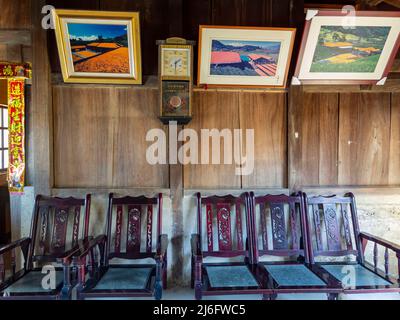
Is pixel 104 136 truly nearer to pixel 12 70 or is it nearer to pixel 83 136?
pixel 83 136

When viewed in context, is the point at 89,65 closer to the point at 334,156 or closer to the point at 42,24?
the point at 42,24

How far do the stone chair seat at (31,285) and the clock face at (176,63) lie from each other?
176 cm

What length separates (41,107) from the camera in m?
2.51

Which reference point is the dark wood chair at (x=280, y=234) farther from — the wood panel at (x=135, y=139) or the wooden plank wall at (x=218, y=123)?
the wood panel at (x=135, y=139)

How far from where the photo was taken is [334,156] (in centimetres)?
275

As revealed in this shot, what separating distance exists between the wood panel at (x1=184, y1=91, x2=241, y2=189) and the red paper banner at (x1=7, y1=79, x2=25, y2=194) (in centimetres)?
146

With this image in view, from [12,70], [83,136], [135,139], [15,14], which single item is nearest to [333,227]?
[135,139]

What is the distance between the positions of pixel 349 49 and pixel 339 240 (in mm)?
1655

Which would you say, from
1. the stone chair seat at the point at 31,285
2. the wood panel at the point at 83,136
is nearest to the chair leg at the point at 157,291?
the stone chair seat at the point at 31,285

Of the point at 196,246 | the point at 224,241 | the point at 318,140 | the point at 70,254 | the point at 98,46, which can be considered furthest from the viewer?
the point at 318,140

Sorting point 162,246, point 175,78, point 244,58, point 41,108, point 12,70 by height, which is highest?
point 244,58

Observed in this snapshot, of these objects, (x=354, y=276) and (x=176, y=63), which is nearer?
(x=354, y=276)

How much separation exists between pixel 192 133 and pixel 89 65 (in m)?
1.05
